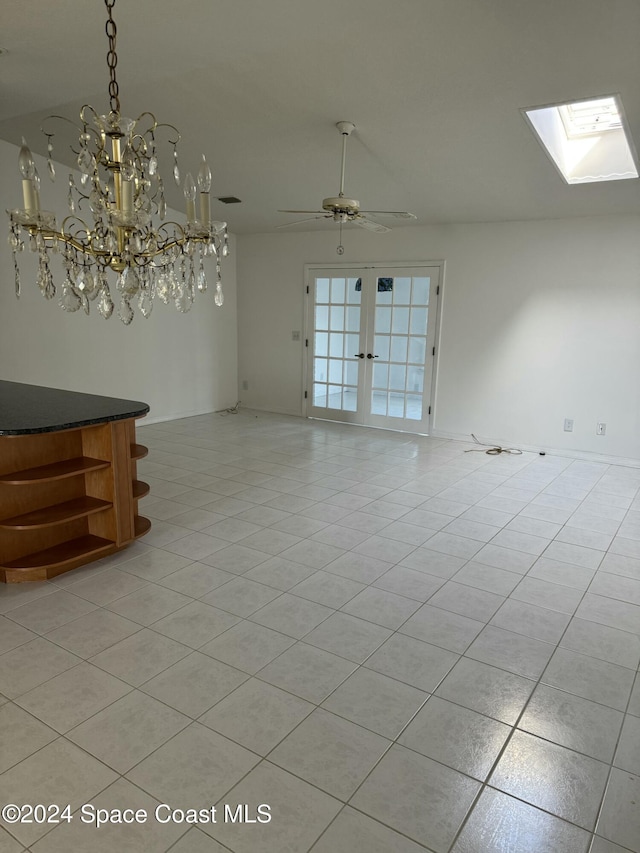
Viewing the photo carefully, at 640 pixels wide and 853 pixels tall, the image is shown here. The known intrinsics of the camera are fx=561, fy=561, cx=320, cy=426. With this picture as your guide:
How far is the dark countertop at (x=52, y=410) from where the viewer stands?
2.75m

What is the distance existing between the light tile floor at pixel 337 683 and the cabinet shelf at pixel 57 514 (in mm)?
324

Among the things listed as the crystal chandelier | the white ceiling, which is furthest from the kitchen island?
the white ceiling

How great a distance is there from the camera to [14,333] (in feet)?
17.4

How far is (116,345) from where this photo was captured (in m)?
6.27

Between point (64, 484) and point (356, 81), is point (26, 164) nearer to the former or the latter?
point (64, 484)

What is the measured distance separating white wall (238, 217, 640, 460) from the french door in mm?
187

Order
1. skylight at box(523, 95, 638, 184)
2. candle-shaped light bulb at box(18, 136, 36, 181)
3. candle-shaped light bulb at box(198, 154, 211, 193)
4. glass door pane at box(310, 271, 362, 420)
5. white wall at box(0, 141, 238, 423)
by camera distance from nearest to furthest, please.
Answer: candle-shaped light bulb at box(18, 136, 36, 181), candle-shaped light bulb at box(198, 154, 211, 193), skylight at box(523, 95, 638, 184), white wall at box(0, 141, 238, 423), glass door pane at box(310, 271, 362, 420)

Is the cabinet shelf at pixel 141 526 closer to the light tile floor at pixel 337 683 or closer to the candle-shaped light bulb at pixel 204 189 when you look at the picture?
the light tile floor at pixel 337 683

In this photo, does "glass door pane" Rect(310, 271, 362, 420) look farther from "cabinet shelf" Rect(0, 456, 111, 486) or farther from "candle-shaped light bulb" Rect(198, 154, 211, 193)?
"candle-shaped light bulb" Rect(198, 154, 211, 193)

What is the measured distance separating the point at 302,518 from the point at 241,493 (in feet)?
2.37

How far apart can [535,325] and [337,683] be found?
15.0ft

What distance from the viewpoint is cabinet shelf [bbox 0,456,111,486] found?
2.85m

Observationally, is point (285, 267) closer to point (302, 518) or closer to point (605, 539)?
point (302, 518)

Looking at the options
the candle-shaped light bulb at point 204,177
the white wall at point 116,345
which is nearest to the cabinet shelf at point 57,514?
the candle-shaped light bulb at point 204,177
